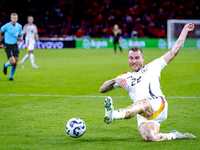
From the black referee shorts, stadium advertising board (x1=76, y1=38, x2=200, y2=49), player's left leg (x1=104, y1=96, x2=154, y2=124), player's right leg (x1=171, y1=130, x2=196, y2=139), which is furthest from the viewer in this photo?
stadium advertising board (x1=76, y1=38, x2=200, y2=49)

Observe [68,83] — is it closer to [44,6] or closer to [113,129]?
[113,129]

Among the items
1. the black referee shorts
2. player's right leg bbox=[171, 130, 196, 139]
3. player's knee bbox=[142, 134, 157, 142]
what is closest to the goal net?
the black referee shorts

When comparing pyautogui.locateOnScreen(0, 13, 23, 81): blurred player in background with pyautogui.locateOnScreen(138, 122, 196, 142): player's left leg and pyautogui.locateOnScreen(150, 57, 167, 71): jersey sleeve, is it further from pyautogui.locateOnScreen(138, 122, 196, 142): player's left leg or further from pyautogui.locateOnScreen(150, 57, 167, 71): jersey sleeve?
pyautogui.locateOnScreen(138, 122, 196, 142): player's left leg

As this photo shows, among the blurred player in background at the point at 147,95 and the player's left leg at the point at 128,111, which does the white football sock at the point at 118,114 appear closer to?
the player's left leg at the point at 128,111

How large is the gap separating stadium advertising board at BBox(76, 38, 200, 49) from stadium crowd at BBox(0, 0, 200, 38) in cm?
148

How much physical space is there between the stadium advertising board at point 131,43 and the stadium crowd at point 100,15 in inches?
58.3

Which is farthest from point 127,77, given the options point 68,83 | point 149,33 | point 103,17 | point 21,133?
point 103,17

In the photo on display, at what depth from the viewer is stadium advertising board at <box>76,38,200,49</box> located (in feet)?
102

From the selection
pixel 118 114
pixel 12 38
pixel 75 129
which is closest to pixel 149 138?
pixel 118 114

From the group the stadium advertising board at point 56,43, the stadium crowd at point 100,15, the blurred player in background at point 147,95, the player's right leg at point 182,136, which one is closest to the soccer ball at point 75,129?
the blurred player in background at point 147,95

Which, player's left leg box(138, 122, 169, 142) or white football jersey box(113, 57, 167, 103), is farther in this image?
white football jersey box(113, 57, 167, 103)

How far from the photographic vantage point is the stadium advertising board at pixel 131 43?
102ft

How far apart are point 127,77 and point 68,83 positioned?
674 cm

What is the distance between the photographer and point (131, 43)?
3272 centimetres
